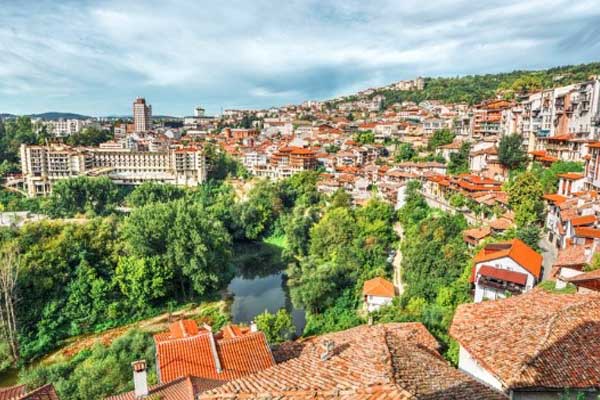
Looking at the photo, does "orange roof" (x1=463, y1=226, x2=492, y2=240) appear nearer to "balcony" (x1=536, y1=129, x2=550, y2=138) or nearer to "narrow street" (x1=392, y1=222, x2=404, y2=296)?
"narrow street" (x1=392, y1=222, x2=404, y2=296)

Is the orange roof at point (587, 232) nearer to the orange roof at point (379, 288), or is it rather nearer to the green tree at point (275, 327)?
the orange roof at point (379, 288)

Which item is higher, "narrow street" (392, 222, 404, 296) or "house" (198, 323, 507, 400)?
"house" (198, 323, 507, 400)

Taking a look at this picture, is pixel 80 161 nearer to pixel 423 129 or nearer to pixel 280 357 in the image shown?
pixel 423 129

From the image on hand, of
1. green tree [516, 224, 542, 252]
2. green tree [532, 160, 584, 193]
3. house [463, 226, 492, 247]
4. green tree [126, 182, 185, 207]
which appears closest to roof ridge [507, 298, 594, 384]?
green tree [516, 224, 542, 252]

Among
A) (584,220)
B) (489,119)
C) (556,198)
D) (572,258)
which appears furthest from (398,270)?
(489,119)

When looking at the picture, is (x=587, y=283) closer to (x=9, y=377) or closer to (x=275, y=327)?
(x=275, y=327)

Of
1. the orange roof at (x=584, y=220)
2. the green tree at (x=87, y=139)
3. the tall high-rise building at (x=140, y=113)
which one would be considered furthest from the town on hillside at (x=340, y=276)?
the tall high-rise building at (x=140, y=113)
